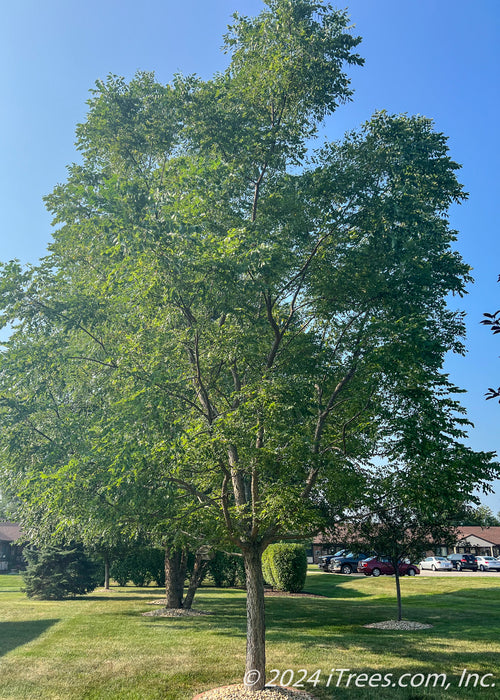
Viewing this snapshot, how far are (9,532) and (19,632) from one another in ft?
168

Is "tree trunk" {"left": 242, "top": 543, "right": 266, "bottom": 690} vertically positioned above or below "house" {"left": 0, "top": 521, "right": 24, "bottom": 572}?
above

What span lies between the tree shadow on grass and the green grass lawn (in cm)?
3

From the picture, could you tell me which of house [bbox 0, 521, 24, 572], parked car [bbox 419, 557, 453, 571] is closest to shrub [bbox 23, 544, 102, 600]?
house [bbox 0, 521, 24, 572]

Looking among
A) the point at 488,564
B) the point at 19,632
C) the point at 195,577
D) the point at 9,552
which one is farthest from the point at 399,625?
the point at 9,552

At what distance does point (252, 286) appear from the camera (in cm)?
1078

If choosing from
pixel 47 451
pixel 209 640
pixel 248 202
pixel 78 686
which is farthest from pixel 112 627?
pixel 248 202

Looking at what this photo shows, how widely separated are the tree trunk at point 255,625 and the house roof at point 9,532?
53011mm

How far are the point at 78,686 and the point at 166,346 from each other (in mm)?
7144

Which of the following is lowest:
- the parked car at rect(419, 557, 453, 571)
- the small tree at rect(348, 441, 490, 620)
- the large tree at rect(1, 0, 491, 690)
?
the parked car at rect(419, 557, 453, 571)

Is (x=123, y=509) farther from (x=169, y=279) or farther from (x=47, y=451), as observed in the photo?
(x=169, y=279)

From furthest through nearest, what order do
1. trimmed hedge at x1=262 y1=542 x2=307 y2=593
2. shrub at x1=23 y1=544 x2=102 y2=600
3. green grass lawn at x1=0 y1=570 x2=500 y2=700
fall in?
trimmed hedge at x1=262 y1=542 x2=307 y2=593 → shrub at x1=23 y1=544 x2=102 y2=600 → green grass lawn at x1=0 y1=570 x2=500 y2=700

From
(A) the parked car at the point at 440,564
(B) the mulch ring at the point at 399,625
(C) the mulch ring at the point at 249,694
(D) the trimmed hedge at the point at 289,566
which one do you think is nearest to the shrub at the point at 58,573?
(D) the trimmed hedge at the point at 289,566

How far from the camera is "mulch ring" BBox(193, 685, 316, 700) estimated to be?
383 inches

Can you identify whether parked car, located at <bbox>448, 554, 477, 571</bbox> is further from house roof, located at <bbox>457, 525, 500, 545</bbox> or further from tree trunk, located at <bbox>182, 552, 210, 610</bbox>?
tree trunk, located at <bbox>182, 552, 210, 610</bbox>
